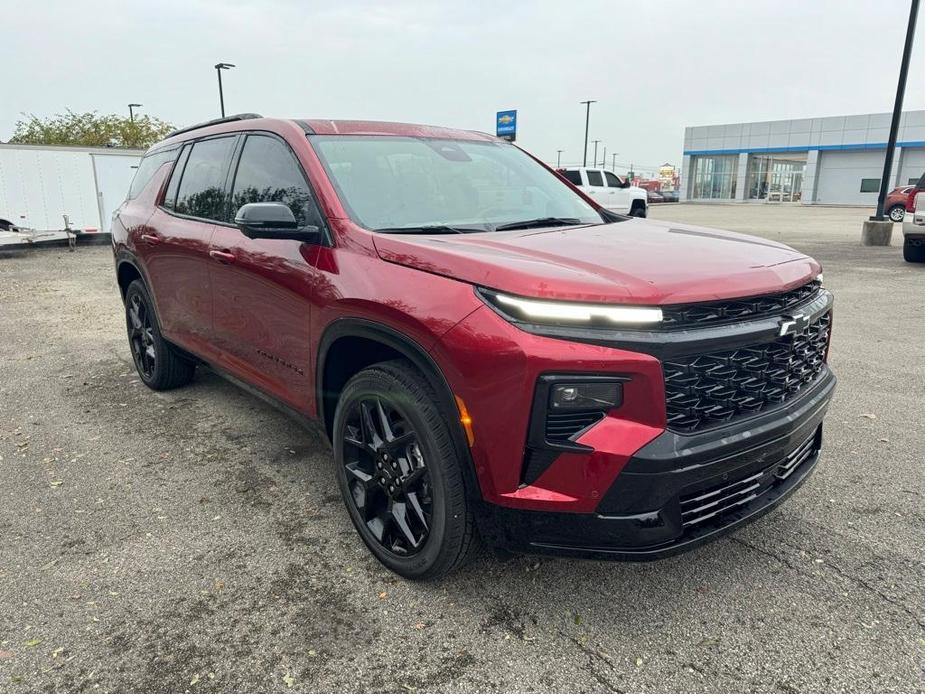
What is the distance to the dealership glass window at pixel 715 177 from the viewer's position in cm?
5742

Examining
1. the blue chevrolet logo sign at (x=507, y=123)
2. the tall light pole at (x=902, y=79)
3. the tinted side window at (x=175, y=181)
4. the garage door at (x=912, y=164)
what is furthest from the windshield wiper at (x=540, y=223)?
the garage door at (x=912, y=164)

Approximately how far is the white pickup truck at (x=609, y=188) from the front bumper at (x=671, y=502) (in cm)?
1907

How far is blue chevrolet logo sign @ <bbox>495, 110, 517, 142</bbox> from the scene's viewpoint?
86.7ft

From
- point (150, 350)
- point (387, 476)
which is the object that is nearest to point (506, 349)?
point (387, 476)

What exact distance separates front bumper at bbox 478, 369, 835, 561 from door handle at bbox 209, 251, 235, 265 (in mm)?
2036

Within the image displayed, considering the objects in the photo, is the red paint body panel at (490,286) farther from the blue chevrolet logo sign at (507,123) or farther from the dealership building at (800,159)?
the dealership building at (800,159)

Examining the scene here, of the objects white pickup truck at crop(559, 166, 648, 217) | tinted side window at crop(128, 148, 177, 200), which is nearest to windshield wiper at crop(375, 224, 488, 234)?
tinted side window at crop(128, 148, 177, 200)

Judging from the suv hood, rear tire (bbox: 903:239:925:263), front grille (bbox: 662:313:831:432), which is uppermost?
the suv hood

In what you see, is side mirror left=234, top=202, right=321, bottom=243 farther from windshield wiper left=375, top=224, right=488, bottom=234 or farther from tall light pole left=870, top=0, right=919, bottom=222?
tall light pole left=870, top=0, right=919, bottom=222

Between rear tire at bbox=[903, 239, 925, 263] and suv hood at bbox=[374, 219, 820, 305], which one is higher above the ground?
suv hood at bbox=[374, 219, 820, 305]

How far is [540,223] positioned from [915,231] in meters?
11.2

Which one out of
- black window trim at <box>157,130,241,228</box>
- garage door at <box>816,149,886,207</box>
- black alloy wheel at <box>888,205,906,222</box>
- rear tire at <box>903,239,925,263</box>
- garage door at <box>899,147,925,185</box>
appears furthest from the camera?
garage door at <box>816,149,886,207</box>

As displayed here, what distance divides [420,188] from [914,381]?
431cm

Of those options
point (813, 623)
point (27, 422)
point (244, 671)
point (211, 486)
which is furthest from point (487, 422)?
point (27, 422)
